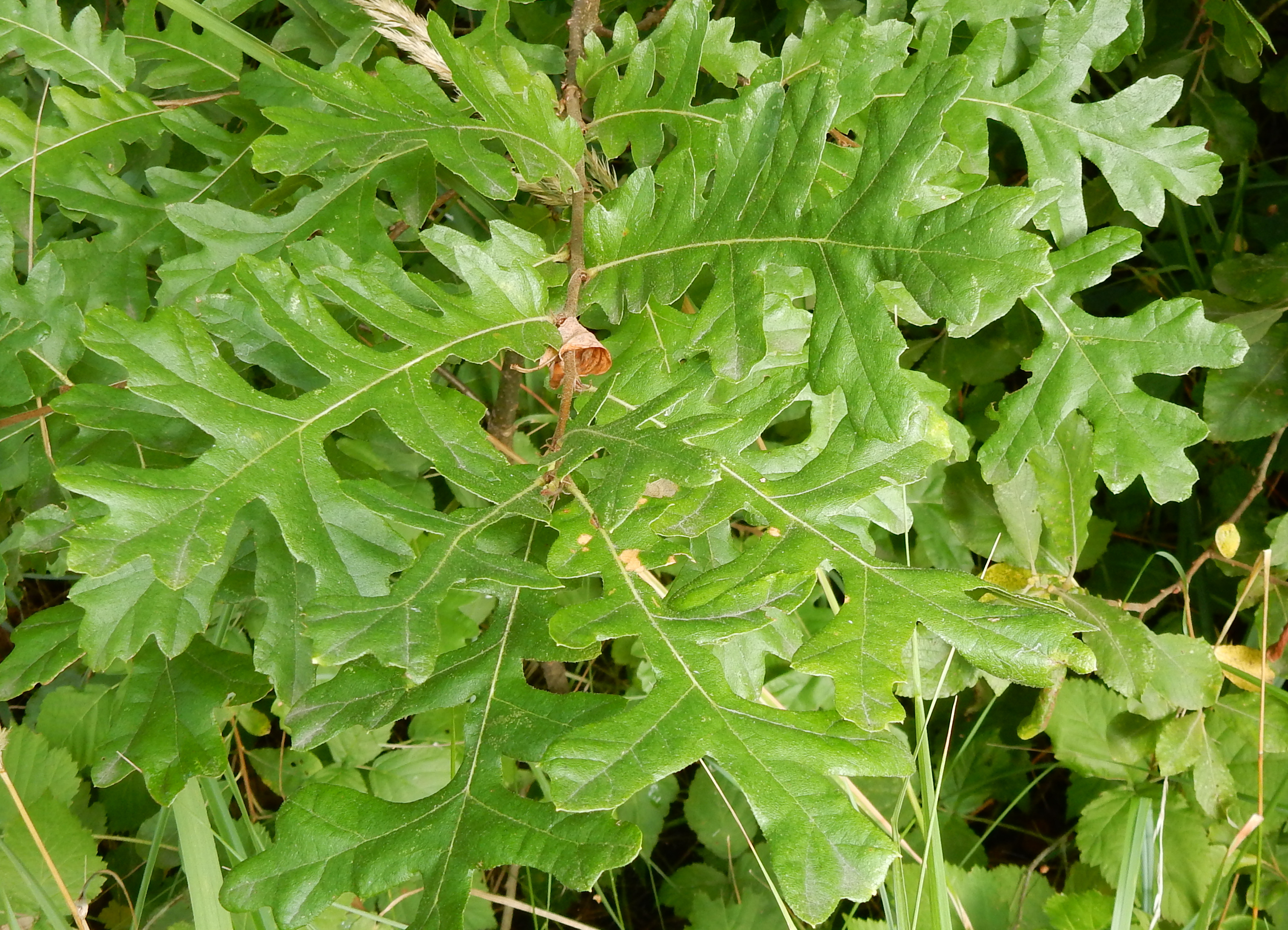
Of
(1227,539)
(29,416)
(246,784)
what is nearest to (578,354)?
(29,416)

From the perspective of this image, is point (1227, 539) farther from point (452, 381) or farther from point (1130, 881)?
point (452, 381)

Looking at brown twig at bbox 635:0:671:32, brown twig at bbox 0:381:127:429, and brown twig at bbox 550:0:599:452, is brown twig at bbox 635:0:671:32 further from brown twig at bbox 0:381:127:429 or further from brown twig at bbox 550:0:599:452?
brown twig at bbox 0:381:127:429

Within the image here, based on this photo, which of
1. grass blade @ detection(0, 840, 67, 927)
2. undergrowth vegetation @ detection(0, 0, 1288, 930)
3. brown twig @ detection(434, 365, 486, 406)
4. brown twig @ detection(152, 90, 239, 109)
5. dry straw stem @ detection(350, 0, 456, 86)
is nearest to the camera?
undergrowth vegetation @ detection(0, 0, 1288, 930)

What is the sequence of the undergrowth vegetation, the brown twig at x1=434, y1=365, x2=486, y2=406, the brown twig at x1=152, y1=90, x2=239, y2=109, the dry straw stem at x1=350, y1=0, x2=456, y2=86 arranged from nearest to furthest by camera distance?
the undergrowth vegetation → the dry straw stem at x1=350, y1=0, x2=456, y2=86 → the brown twig at x1=152, y1=90, x2=239, y2=109 → the brown twig at x1=434, y1=365, x2=486, y2=406

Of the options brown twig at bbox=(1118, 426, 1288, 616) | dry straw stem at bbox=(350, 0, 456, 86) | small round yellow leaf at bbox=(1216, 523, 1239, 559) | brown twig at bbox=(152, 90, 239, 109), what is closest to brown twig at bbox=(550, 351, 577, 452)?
dry straw stem at bbox=(350, 0, 456, 86)

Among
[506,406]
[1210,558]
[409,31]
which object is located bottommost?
[1210,558]

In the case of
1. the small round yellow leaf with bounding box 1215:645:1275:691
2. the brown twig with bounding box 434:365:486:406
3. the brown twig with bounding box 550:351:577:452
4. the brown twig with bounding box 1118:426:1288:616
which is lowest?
the small round yellow leaf with bounding box 1215:645:1275:691

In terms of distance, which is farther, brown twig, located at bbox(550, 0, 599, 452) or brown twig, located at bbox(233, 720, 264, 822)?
brown twig, located at bbox(233, 720, 264, 822)

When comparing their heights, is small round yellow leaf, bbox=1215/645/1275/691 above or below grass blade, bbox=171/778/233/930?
below
